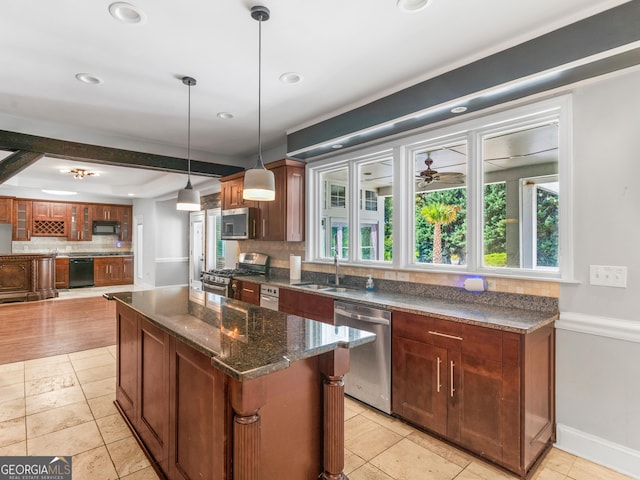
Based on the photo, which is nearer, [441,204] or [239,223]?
[441,204]

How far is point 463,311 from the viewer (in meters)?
2.43

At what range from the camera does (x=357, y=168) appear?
3.92 meters

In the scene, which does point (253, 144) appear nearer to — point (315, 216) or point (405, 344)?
point (315, 216)

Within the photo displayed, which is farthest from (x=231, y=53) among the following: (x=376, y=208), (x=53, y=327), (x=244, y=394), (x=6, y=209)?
(x=6, y=209)

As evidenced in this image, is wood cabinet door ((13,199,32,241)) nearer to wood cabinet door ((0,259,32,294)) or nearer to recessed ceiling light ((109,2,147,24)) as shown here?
wood cabinet door ((0,259,32,294))

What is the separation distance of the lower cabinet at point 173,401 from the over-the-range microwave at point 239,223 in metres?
2.26

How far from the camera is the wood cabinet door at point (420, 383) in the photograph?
7.79 ft

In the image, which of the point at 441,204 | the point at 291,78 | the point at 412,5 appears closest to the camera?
the point at 412,5

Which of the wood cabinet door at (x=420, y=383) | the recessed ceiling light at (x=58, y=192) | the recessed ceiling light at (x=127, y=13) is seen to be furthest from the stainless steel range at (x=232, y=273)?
the recessed ceiling light at (x=58, y=192)

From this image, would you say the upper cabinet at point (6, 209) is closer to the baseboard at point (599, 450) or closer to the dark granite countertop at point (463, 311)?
the dark granite countertop at point (463, 311)

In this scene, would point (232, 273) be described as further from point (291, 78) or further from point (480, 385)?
point (480, 385)

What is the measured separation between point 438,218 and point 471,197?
383 mm

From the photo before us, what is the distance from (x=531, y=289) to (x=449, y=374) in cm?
86

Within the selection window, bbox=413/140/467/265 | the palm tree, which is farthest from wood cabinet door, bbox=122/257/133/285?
the palm tree
